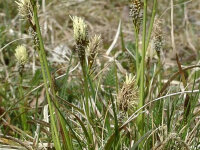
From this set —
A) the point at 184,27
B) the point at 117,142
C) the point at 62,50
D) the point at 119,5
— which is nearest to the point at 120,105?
the point at 117,142

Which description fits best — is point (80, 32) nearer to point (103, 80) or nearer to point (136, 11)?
point (136, 11)

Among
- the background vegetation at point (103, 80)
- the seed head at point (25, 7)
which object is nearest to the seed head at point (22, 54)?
the background vegetation at point (103, 80)

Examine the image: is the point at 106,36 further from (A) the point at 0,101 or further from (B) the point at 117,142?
(B) the point at 117,142

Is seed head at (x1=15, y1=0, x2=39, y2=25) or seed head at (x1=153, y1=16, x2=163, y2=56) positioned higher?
seed head at (x1=15, y1=0, x2=39, y2=25)

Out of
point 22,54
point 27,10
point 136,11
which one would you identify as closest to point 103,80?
point 22,54

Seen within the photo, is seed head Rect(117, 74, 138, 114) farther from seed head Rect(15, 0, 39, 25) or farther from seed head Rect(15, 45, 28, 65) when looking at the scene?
seed head Rect(15, 45, 28, 65)

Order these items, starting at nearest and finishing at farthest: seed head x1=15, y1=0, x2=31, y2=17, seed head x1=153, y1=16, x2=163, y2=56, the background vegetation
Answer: seed head x1=15, y1=0, x2=31, y2=17 → the background vegetation → seed head x1=153, y1=16, x2=163, y2=56

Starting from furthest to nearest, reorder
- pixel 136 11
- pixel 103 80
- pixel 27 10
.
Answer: pixel 103 80 < pixel 136 11 < pixel 27 10

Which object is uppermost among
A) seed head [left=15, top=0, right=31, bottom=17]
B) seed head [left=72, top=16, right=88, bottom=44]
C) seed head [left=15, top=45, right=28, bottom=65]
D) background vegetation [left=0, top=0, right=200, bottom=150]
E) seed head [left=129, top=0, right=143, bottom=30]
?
seed head [left=15, top=0, right=31, bottom=17]

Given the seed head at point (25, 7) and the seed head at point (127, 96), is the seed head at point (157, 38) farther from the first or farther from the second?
the seed head at point (25, 7)

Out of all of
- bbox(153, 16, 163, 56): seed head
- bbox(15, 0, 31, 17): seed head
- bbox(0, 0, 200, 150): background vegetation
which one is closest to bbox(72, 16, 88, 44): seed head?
bbox(0, 0, 200, 150): background vegetation

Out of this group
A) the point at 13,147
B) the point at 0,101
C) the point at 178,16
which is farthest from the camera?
the point at 178,16
